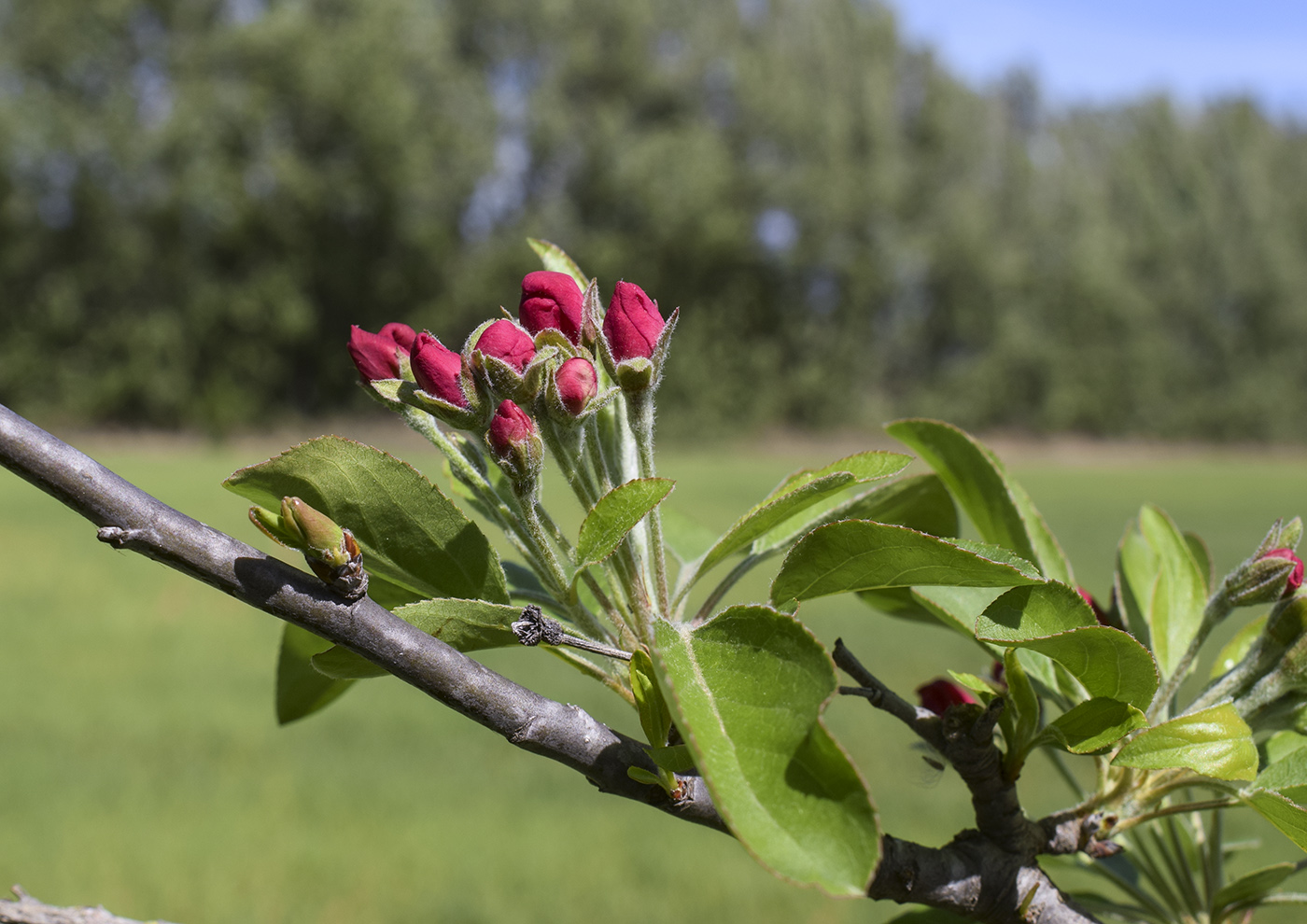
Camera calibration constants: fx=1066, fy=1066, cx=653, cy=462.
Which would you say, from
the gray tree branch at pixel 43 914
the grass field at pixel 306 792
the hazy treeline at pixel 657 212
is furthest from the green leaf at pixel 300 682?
the hazy treeline at pixel 657 212

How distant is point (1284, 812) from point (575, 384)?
304 millimetres

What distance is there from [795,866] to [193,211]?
14.9m

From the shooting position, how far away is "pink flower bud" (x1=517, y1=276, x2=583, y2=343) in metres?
0.45

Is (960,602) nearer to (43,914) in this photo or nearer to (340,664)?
(340,664)

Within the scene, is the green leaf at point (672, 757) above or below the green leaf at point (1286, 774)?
above

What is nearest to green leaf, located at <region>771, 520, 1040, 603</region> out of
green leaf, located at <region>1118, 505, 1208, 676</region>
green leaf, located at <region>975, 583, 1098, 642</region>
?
green leaf, located at <region>975, 583, 1098, 642</region>

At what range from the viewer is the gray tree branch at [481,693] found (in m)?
0.31

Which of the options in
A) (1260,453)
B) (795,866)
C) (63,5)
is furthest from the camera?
(1260,453)

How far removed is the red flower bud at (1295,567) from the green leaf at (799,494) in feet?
0.53

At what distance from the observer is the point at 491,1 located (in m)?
16.2

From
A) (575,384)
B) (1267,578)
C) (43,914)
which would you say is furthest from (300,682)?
(1267,578)

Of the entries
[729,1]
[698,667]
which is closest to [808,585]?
[698,667]

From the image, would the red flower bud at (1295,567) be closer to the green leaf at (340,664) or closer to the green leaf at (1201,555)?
the green leaf at (1201,555)

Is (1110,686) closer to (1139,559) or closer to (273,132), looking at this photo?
(1139,559)
